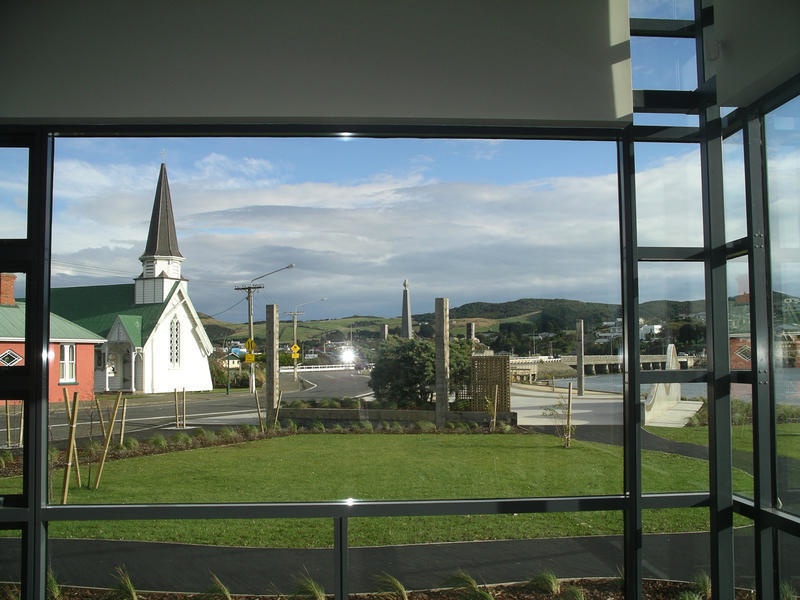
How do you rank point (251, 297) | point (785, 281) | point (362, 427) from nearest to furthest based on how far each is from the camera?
point (785, 281) → point (362, 427) → point (251, 297)

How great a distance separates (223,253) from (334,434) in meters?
1.12

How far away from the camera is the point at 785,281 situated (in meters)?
2.97

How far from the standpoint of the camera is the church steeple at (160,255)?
3705mm

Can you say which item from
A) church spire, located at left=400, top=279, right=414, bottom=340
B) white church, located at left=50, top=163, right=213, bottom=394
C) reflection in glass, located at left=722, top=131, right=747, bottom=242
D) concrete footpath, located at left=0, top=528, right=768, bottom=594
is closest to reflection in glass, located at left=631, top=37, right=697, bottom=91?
reflection in glass, located at left=722, top=131, right=747, bottom=242

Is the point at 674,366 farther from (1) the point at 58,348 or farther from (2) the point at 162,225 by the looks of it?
(1) the point at 58,348

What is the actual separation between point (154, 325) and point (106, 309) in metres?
0.25

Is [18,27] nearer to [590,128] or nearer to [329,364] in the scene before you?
[329,364]

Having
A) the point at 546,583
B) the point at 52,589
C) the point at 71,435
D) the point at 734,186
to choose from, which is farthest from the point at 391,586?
the point at 734,186

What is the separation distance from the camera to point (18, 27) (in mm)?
3420

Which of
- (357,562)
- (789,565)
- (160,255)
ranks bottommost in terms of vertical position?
(357,562)

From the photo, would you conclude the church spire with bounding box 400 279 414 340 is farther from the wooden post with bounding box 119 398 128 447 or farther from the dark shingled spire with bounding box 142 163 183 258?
the wooden post with bounding box 119 398 128 447

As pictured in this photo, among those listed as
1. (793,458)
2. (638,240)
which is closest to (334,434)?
(638,240)

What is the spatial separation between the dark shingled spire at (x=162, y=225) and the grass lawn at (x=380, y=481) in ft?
3.48

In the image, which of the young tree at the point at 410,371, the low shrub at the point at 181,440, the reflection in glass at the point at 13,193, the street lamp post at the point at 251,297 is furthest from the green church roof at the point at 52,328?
the young tree at the point at 410,371
